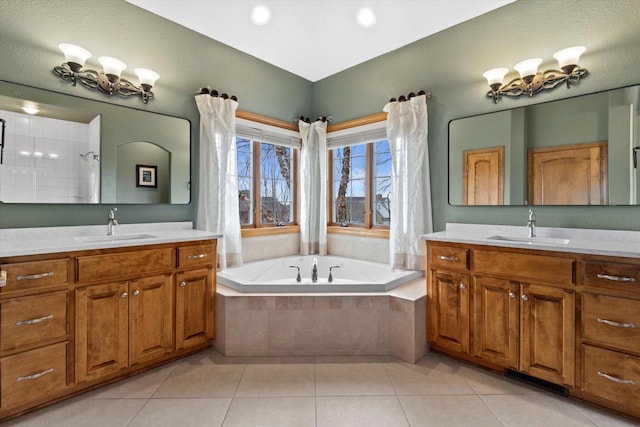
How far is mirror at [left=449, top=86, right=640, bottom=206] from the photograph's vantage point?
1990 millimetres

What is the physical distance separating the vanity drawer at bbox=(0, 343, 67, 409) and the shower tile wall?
1.03m

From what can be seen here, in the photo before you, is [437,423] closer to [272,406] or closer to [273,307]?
[272,406]

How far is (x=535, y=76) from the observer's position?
7.52 feet

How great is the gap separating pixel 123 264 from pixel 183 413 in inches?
37.9

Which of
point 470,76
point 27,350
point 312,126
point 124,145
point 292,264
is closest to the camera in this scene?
point 27,350

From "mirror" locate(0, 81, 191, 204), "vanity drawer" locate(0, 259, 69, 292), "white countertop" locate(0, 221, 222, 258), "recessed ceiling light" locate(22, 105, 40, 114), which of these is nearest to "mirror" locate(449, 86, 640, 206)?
"white countertop" locate(0, 221, 222, 258)

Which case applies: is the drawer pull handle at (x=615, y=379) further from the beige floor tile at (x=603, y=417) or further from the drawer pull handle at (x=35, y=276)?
the drawer pull handle at (x=35, y=276)

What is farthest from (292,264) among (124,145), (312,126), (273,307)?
(124,145)

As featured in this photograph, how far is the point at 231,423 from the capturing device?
1.59 m

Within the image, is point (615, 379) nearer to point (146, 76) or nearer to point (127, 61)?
point (146, 76)

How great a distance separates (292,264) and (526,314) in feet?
7.10

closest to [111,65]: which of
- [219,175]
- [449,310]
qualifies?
[219,175]

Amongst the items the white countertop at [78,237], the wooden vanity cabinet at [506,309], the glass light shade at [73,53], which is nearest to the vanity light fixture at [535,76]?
the wooden vanity cabinet at [506,309]

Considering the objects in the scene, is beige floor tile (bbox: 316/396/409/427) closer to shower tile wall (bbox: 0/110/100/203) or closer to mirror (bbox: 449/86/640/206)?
mirror (bbox: 449/86/640/206)
